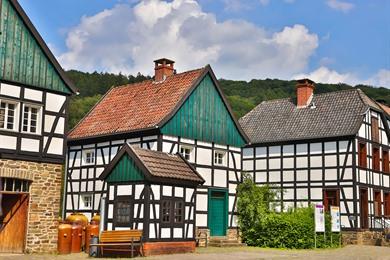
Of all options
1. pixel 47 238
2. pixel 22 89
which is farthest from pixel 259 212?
pixel 22 89

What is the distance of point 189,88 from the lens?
90.4ft

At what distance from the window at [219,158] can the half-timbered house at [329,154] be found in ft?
24.0

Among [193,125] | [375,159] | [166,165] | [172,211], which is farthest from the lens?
[375,159]

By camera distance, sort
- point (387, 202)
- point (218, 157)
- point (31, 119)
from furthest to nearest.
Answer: point (387, 202) < point (218, 157) < point (31, 119)

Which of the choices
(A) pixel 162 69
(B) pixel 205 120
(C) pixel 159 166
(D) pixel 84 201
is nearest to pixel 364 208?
(B) pixel 205 120

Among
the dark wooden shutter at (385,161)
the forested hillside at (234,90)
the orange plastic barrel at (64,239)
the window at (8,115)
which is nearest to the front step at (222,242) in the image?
the orange plastic barrel at (64,239)

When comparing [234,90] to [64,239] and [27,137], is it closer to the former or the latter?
[64,239]

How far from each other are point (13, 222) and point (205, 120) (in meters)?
11.2

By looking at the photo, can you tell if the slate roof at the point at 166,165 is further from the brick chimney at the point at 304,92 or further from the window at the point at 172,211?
the brick chimney at the point at 304,92

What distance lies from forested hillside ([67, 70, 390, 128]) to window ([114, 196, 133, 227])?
4007 centimetres

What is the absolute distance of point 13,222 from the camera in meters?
21.0

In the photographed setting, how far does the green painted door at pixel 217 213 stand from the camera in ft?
92.0

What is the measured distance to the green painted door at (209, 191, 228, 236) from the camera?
2805cm

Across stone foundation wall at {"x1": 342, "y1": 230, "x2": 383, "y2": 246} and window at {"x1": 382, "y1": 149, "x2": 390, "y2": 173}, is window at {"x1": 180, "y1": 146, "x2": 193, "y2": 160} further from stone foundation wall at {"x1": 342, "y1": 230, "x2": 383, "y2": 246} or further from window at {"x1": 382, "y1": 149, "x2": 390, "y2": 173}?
window at {"x1": 382, "y1": 149, "x2": 390, "y2": 173}
